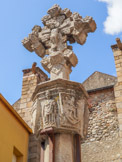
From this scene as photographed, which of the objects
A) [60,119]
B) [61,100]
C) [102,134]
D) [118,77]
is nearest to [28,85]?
[118,77]

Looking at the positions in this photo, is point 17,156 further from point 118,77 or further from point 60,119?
point 60,119

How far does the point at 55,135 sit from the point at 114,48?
559cm

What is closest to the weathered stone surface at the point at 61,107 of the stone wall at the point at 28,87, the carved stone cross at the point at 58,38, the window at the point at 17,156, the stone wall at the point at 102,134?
the carved stone cross at the point at 58,38

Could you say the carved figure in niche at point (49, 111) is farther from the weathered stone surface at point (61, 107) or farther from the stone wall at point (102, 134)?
the stone wall at point (102, 134)

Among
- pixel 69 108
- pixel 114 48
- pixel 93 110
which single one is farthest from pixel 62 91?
pixel 93 110

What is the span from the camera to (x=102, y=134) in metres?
10.2

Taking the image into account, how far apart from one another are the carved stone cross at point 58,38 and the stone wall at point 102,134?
553cm

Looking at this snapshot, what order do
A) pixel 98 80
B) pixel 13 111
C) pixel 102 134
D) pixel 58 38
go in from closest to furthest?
pixel 58 38, pixel 13 111, pixel 102 134, pixel 98 80

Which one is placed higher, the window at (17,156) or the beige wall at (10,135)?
the beige wall at (10,135)

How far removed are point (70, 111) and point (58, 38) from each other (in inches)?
58.5

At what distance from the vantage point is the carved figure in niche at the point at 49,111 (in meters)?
3.99

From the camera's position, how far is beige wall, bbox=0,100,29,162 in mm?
6492

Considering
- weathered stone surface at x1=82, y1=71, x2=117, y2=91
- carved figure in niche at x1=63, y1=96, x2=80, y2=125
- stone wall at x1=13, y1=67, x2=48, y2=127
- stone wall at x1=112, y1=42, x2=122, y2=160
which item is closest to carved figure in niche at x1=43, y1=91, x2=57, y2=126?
carved figure in niche at x1=63, y1=96, x2=80, y2=125

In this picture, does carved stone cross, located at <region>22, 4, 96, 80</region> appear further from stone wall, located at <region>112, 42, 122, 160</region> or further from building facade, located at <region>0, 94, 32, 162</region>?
stone wall, located at <region>112, 42, 122, 160</region>
